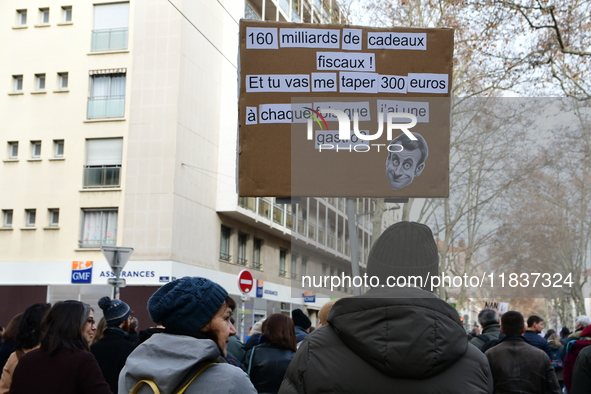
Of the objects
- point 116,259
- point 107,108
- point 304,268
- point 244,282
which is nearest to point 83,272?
point 107,108

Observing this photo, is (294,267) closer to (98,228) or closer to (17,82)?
(98,228)

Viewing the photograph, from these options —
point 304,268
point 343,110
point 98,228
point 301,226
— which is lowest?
point 304,268

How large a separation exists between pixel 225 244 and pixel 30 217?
839 centimetres

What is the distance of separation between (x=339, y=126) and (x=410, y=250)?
1195 millimetres

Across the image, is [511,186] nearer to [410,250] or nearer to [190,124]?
[410,250]

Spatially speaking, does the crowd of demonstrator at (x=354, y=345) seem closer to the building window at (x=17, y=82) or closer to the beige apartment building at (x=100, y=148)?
the beige apartment building at (x=100, y=148)

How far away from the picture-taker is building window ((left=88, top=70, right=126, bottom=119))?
28.0 metres

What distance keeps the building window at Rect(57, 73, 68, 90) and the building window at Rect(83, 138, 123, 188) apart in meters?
2.66

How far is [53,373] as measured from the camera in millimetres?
3949

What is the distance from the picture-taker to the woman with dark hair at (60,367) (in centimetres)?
394

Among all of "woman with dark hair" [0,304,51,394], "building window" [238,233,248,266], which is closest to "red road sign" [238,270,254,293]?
"woman with dark hair" [0,304,51,394]

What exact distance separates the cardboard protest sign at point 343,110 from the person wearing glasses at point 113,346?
2.48 meters

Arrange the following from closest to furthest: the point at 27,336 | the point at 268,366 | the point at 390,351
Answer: the point at 390,351 < the point at 27,336 < the point at 268,366

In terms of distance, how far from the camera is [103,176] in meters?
27.4
